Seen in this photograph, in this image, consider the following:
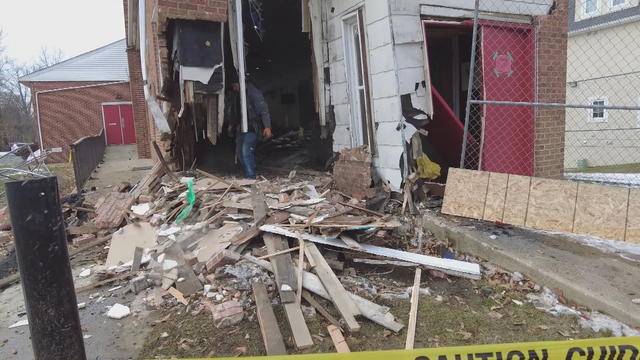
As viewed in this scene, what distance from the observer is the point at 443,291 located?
3.83m

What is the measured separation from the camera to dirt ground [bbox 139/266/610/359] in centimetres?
302

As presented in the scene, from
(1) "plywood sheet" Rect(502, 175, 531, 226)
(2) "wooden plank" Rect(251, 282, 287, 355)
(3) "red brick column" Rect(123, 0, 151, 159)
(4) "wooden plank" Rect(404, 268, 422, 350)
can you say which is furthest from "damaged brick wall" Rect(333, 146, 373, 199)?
(3) "red brick column" Rect(123, 0, 151, 159)

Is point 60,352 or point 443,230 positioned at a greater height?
point 60,352

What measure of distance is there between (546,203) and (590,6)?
1434cm

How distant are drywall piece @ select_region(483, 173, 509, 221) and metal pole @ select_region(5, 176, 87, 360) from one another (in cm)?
423

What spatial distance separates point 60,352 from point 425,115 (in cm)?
488

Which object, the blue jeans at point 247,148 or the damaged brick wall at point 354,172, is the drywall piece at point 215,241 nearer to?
the damaged brick wall at point 354,172

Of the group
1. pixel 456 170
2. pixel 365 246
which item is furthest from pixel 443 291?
pixel 456 170

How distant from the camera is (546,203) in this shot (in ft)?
14.5

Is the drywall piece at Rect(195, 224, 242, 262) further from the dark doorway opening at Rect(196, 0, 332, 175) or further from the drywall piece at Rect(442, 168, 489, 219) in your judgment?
the dark doorway opening at Rect(196, 0, 332, 175)

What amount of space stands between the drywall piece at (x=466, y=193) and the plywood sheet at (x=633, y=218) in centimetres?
135

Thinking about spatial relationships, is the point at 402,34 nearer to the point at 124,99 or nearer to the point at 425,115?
the point at 425,115

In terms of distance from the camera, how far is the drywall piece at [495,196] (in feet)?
15.4

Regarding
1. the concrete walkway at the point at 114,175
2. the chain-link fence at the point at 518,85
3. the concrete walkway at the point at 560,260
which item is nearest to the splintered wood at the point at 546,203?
the concrete walkway at the point at 560,260
